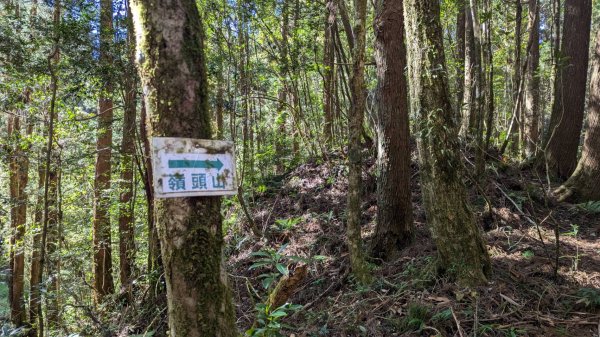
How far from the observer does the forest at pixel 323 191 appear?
1.93 meters

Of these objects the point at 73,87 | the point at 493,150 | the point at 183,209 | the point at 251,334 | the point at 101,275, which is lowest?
the point at 101,275

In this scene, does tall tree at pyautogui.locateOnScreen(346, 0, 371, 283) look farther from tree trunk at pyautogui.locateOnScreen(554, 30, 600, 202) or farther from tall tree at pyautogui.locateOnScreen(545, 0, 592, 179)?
tall tree at pyautogui.locateOnScreen(545, 0, 592, 179)

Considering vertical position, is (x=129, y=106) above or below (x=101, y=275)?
above

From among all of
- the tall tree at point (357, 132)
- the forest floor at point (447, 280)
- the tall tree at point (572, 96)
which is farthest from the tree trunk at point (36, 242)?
the tall tree at point (572, 96)

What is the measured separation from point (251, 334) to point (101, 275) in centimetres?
720

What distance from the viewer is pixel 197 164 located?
1.89 m

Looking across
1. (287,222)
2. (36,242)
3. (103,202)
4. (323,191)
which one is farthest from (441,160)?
(36,242)

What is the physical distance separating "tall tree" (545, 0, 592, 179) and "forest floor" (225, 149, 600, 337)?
0.60m

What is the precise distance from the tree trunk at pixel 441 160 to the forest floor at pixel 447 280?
26 cm

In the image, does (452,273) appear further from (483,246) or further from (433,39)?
(433,39)

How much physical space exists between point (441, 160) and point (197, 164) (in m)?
2.34

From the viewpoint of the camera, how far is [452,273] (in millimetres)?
3473

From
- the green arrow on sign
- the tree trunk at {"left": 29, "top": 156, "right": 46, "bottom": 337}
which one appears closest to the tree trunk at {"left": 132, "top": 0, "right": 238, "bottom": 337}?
the green arrow on sign

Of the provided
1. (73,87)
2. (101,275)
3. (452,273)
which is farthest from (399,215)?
(101,275)
